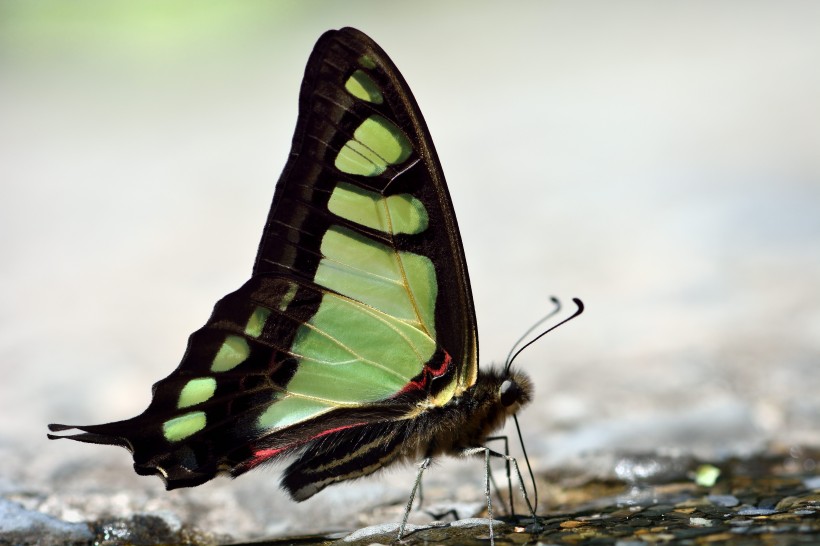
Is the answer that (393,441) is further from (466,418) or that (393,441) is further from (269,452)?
(269,452)

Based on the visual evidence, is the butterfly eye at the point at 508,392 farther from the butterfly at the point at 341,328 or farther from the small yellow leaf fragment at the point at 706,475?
the small yellow leaf fragment at the point at 706,475

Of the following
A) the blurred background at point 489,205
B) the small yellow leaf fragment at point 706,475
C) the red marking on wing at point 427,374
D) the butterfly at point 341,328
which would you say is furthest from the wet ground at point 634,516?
the red marking on wing at point 427,374

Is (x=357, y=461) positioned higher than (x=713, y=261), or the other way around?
(x=713, y=261)

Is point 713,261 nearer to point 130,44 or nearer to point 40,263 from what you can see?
point 40,263

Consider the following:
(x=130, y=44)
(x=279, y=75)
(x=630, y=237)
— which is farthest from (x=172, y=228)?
(x=130, y=44)

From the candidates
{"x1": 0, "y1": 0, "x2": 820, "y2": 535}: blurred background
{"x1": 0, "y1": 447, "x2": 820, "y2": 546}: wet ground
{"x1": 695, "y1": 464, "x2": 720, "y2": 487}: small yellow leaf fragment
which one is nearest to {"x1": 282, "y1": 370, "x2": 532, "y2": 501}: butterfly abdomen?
{"x1": 0, "y1": 447, "x2": 820, "y2": 546}: wet ground

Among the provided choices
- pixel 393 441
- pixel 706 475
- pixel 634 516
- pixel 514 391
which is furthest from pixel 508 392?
pixel 706 475

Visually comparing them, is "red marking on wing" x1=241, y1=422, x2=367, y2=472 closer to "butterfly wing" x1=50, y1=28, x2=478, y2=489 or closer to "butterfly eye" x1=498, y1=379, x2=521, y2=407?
"butterfly wing" x1=50, y1=28, x2=478, y2=489
